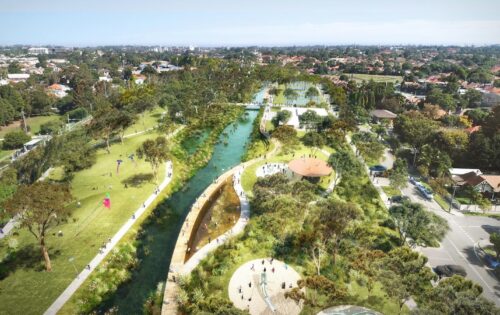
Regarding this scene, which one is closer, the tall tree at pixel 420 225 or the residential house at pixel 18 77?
the tall tree at pixel 420 225

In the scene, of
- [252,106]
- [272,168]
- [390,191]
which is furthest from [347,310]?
[252,106]

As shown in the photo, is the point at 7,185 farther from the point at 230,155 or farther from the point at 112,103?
the point at 112,103

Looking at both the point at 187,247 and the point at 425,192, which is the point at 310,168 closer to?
the point at 425,192

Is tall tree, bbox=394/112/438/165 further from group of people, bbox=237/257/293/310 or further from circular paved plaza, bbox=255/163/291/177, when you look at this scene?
group of people, bbox=237/257/293/310

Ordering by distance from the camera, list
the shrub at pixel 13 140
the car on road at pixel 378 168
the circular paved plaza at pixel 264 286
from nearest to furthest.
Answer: the circular paved plaza at pixel 264 286, the car on road at pixel 378 168, the shrub at pixel 13 140

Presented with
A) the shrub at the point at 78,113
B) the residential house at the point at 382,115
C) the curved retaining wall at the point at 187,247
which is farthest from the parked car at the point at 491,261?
the shrub at the point at 78,113

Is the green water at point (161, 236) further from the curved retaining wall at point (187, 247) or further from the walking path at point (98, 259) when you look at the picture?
the walking path at point (98, 259)
